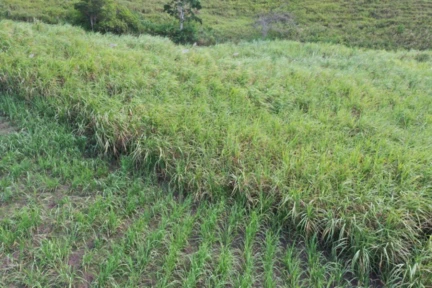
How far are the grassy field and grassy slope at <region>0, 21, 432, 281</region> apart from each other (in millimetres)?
8427

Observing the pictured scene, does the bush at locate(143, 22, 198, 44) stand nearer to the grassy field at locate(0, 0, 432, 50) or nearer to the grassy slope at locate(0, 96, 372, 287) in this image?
the grassy field at locate(0, 0, 432, 50)

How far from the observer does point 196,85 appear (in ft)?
17.3

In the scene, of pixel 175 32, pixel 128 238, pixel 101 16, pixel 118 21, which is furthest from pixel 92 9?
pixel 128 238

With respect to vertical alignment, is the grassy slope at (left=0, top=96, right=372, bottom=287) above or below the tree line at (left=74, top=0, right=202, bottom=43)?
below

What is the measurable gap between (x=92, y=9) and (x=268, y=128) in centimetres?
1035

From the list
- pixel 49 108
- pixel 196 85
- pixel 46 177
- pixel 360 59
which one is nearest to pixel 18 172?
pixel 46 177

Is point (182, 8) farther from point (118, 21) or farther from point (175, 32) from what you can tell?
point (118, 21)

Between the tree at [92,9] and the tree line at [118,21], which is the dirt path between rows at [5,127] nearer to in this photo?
the tree line at [118,21]

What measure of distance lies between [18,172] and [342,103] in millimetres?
4708

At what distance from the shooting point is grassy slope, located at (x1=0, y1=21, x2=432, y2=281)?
2.71 m

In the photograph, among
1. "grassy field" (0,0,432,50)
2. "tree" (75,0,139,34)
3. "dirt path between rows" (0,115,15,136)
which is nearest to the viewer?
"dirt path between rows" (0,115,15,136)

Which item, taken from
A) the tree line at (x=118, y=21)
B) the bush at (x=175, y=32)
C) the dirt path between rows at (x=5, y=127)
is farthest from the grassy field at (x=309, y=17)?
the dirt path between rows at (x=5, y=127)

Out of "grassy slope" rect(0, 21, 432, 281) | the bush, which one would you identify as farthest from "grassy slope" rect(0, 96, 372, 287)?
the bush

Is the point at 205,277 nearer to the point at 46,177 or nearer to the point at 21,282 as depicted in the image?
the point at 21,282
